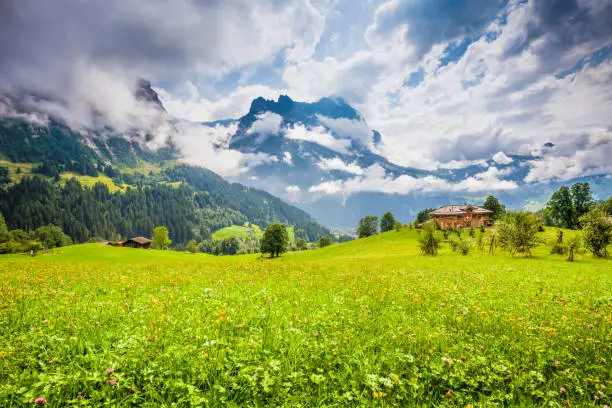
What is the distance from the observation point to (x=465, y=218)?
4496 inches

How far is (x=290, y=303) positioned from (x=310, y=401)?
5.49m

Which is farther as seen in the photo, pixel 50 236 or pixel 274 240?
pixel 50 236

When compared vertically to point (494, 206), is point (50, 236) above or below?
below

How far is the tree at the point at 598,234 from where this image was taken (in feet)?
133

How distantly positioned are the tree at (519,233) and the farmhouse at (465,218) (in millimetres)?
67268

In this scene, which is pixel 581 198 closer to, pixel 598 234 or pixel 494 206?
pixel 494 206

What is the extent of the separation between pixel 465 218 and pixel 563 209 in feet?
120

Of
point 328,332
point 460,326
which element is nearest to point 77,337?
point 328,332

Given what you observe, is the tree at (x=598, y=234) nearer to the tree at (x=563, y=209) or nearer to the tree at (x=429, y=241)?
the tree at (x=429, y=241)

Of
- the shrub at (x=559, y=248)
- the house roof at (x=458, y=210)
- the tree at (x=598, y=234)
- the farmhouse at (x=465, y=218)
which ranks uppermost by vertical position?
the house roof at (x=458, y=210)

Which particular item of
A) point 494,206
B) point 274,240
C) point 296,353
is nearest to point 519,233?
point 296,353

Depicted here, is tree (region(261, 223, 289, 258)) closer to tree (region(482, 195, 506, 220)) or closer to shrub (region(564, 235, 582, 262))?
shrub (region(564, 235, 582, 262))

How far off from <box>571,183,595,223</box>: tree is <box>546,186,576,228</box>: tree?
1.14m

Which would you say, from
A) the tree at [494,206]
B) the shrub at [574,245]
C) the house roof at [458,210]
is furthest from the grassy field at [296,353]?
the tree at [494,206]
